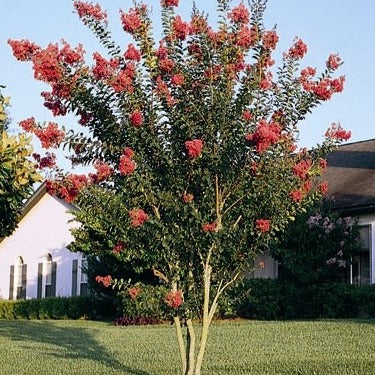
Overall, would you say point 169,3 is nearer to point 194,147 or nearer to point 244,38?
point 244,38

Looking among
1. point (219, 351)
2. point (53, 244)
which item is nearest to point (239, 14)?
point (219, 351)

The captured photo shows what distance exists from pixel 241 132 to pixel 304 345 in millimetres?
7582

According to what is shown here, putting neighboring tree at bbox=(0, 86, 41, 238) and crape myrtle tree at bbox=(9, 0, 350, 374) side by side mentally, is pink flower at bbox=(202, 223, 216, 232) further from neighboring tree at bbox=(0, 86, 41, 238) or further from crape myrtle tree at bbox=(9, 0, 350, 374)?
neighboring tree at bbox=(0, 86, 41, 238)

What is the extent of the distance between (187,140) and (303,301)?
15.8 meters

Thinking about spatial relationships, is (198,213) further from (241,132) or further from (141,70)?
(141,70)

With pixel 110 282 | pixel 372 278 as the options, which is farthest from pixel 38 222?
pixel 110 282

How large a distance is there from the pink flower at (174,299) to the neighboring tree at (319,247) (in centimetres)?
1490

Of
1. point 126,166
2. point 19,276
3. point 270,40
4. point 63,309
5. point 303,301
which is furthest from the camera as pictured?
point 19,276

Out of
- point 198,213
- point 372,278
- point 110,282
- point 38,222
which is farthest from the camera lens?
point 38,222

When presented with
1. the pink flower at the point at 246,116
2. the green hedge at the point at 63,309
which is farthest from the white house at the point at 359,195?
the pink flower at the point at 246,116

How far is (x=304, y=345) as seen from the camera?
51.1 feet

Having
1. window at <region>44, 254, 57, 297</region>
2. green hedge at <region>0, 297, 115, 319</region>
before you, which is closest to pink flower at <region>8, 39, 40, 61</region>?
green hedge at <region>0, 297, 115, 319</region>

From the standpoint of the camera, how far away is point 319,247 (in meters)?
23.8

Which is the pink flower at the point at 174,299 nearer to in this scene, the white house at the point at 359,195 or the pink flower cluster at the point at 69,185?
the pink flower cluster at the point at 69,185
